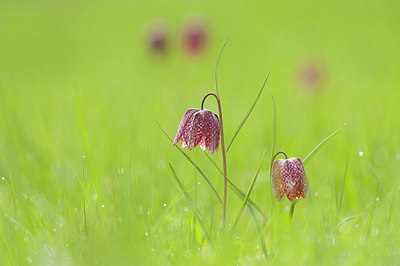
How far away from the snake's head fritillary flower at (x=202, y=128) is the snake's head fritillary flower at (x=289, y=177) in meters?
0.15

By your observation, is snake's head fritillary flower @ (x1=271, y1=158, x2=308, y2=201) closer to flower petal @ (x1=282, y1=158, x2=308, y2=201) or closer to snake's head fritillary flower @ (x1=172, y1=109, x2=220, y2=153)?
flower petal @ (x1=282, y1=158, x2=308, y2=201)

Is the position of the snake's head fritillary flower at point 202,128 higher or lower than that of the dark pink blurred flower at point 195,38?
higher

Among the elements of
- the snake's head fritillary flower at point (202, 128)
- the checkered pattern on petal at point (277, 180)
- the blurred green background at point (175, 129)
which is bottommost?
the blurred green background at point (175, 129)

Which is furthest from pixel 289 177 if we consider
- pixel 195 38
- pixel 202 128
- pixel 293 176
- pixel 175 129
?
pixel 195 38

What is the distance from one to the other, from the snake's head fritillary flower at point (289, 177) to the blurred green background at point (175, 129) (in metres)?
0.07

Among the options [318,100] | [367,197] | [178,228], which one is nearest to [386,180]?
[367,197]

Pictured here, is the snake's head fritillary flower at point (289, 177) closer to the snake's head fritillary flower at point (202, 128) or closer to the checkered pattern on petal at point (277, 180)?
the checkered pattern on petal at point (277, 180)

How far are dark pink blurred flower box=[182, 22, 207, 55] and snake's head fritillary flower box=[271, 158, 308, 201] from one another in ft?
9.72

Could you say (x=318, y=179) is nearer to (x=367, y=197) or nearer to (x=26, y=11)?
(x=367, y=197)

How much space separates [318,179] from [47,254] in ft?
3.04

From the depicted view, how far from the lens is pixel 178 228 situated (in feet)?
4.42

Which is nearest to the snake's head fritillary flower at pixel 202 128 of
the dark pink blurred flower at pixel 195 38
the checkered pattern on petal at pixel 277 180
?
the checkered pattern on petal at pixel 277 180

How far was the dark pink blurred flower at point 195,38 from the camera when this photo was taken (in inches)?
163

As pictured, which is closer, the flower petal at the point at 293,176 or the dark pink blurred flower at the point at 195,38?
the flower petal at the point at 293,176
